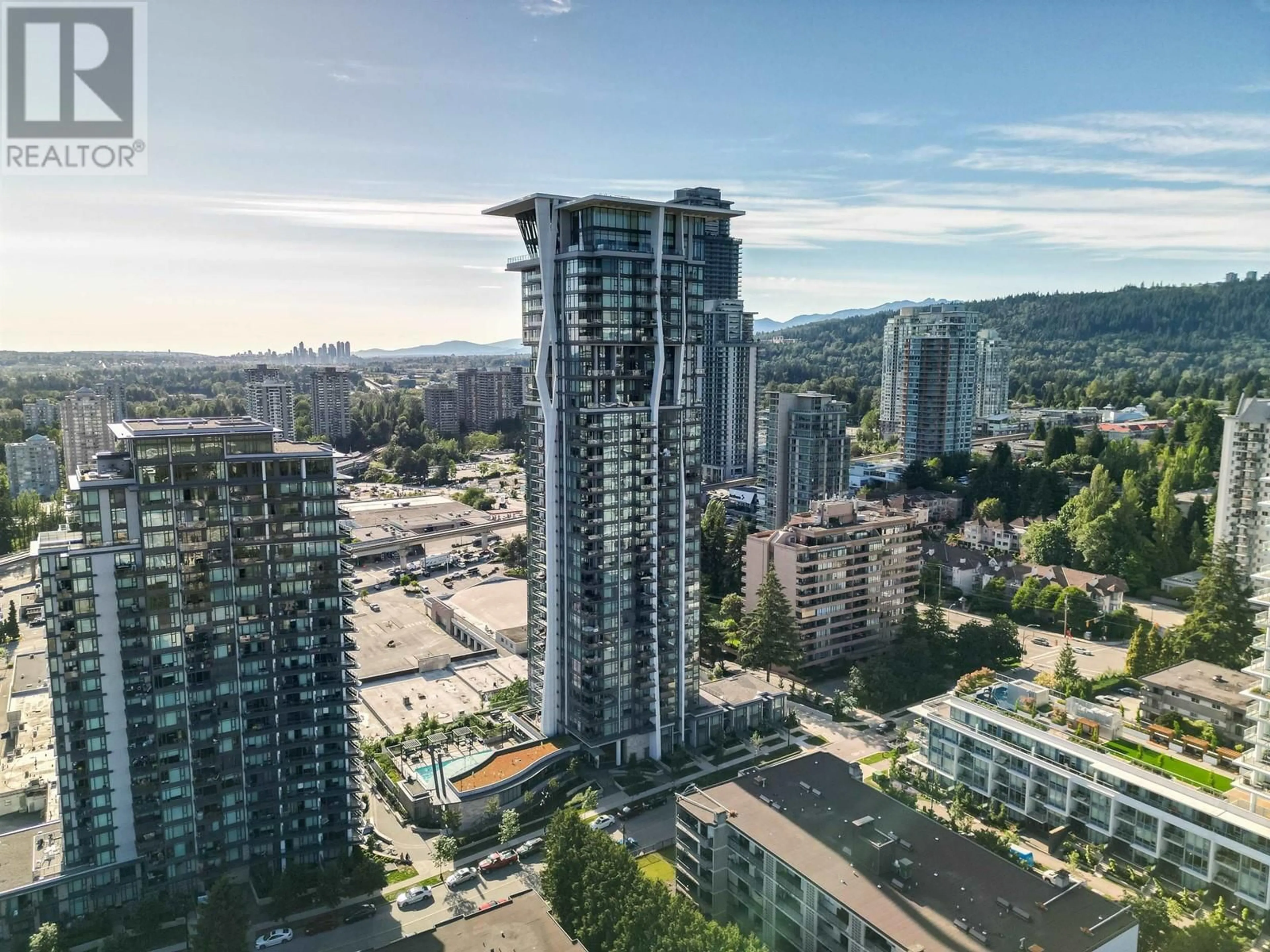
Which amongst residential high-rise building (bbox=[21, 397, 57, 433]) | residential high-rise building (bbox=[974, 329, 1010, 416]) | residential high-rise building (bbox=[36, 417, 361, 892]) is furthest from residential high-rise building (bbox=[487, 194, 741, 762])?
residential high-rise building (bbox=[974, 329, 1010, 416])

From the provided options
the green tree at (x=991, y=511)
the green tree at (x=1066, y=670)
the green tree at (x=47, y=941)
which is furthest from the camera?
the green tree at (x=991, y=511)

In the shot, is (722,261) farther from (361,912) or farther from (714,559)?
(361,912)

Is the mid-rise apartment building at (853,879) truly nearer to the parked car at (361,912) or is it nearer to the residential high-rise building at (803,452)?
the parked car at (361,912)

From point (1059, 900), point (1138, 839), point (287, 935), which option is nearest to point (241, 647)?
point (287, 935)

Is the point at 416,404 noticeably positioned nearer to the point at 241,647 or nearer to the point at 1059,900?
the point at 241,647

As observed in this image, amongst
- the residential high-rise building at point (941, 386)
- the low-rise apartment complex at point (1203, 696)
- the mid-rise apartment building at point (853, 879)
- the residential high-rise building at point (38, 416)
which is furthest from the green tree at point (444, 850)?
the residential high-rise building at point (38, 416)
